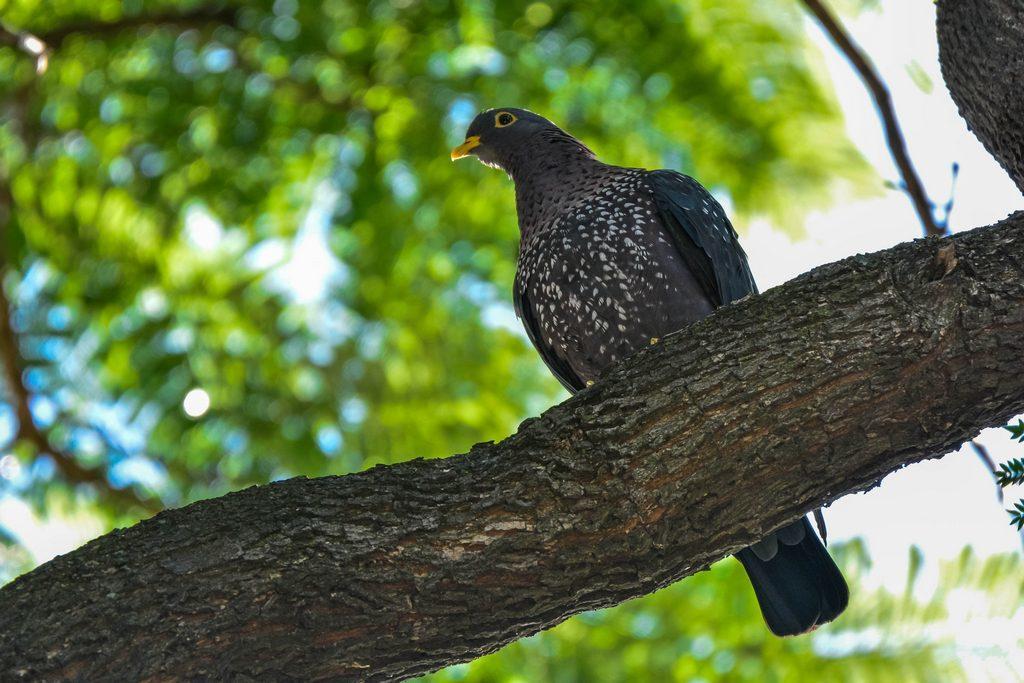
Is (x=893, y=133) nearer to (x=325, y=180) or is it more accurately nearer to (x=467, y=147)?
(x=467, y=147)

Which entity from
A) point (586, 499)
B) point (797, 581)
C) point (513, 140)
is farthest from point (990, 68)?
point (513, 140)

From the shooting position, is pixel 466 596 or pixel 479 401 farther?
pixel 479 401

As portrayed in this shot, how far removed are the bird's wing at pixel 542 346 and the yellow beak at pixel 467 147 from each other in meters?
0.99

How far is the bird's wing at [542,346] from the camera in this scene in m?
4.90

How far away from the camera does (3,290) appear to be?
6.51 meters

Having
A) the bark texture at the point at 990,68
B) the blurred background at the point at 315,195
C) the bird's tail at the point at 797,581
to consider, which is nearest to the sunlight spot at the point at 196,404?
the blurred background at the point at 315,195

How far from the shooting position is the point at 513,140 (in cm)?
539

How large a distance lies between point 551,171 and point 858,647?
2.98 meters

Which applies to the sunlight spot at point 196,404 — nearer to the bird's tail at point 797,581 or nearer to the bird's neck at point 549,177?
the bird's neck at point 549,177

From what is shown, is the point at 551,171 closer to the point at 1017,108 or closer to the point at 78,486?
the point at 1017,108

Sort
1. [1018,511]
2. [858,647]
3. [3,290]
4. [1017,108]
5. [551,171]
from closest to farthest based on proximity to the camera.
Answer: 1. [1018,511]
2. [1017,108]
3. [551,171]
4. [858,647]
5. [3,290]

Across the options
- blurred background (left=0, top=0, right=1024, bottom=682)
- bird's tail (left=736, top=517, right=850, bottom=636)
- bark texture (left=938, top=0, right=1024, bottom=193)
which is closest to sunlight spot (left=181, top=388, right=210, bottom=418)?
blurred background (left=0, top=0, right=1024, bottom=682)

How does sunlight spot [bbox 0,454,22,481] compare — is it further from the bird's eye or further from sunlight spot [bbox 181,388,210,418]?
the bird's eye

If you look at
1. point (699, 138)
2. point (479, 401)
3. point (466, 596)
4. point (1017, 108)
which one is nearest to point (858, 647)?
point (479, 401)
